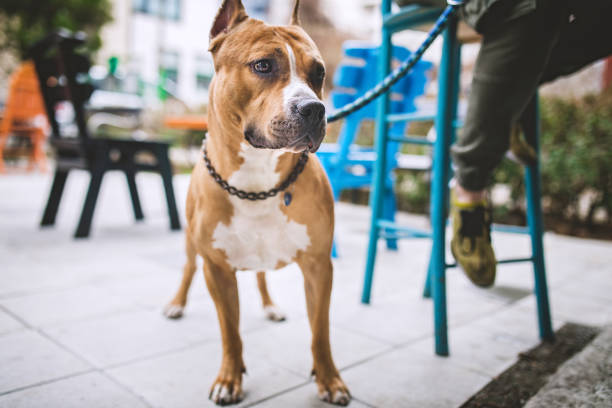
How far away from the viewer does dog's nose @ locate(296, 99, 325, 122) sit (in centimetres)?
125

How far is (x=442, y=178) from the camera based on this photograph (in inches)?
76.4

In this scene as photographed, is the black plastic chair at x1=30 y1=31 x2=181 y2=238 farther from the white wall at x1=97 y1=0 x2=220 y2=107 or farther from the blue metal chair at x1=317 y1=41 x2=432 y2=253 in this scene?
the white wall at x1=97 y1=0 x2=220 y2=107

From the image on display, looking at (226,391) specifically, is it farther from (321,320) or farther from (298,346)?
(298,346)

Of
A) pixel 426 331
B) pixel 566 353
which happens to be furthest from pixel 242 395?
pixel 566 353

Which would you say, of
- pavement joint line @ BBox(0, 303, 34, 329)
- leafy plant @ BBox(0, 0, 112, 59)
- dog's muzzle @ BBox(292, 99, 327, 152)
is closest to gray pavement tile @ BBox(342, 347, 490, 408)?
dog's muzzle @ BBox(292, 99, 327, 152)

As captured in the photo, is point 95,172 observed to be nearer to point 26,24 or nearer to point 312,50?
point 312,50

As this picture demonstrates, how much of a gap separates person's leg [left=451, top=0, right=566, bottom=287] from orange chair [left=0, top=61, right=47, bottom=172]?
6163 mm

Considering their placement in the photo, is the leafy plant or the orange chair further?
the leafy plant

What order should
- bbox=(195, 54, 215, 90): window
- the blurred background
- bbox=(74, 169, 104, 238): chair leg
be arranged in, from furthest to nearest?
bbox=(195, 54, 215, 90): window, the blurred background, bbox=(74, 169, 104, 238): chair leg

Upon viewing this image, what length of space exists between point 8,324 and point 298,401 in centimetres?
136

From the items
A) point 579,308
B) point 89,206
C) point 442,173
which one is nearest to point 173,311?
point 442,173

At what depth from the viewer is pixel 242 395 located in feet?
4.96

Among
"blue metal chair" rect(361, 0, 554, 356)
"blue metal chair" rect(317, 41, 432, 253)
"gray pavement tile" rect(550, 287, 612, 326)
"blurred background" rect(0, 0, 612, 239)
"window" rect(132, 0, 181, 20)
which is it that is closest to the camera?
"blue metal chair" rect(361, 0, 554, 356)

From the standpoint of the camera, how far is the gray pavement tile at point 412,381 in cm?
154
